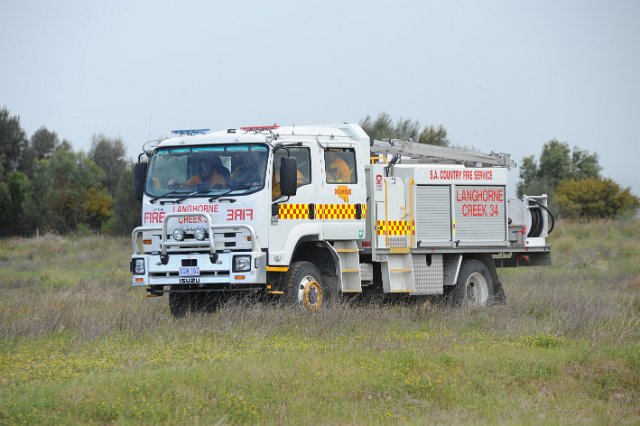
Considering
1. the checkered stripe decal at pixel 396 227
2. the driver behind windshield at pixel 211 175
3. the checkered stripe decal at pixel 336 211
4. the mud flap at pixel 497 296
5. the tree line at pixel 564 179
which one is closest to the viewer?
the driver behind windshield at pixel 211 175

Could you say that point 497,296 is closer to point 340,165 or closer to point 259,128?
point 340,165

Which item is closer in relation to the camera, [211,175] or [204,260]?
[204,260]

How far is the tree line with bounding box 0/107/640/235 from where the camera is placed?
60.8 m

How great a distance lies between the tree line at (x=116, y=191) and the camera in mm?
60812

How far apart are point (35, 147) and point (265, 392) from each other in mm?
85066

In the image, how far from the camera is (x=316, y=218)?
55.2ft

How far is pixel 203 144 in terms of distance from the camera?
16.3m

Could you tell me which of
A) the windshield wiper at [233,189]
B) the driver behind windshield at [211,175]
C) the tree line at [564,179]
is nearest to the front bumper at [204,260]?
the windshield wiper at [233,189]

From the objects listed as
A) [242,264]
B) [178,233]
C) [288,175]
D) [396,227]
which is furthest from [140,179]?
[396,227]

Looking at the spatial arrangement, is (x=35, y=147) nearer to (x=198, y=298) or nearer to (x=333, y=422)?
(x=198, y=298)

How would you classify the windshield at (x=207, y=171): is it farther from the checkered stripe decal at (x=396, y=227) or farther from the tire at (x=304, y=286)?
the checkered stripe decal at (x=396, y=227)

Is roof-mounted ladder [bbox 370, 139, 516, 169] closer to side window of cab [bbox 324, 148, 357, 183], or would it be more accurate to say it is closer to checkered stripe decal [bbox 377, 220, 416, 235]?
side window of cab [bbox 324, 148, 357, 183]

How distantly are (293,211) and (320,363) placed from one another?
16.6 feet

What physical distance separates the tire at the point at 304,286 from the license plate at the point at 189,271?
1.47 meters
